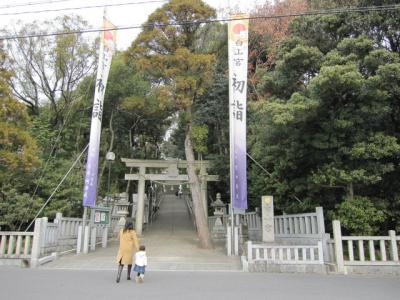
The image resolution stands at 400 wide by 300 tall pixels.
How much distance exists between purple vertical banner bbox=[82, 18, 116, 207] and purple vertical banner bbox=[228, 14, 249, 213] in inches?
176

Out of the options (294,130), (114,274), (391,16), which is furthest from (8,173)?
(391,16)

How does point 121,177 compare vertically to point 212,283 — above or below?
above

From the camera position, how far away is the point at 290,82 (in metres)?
11.4

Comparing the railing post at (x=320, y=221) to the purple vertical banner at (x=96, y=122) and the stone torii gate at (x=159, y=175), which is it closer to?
the purple vertical banner at (x=96, y=122)

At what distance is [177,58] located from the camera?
13.5 metres

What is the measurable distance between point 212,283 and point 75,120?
1540 cm

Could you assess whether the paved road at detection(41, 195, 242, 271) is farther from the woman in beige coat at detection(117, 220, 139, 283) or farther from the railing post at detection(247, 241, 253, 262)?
the woman in beige coat at detection(117, 220, 139, 283)

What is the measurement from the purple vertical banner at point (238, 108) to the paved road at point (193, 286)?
10.6 ft

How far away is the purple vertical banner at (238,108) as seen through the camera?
10977 millimetres

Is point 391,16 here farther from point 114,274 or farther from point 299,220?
point 114,274

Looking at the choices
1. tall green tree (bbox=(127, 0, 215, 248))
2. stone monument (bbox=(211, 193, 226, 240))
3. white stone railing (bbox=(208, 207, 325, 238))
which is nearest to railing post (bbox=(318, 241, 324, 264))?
white stone railing (bbox=(208, 207, 325, 238))

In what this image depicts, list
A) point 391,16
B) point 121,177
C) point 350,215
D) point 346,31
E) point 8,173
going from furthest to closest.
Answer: point 121,177 < point 8,173 < point 346,31 < point 391,16 < point 350,215

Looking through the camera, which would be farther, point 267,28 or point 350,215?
point 267,28

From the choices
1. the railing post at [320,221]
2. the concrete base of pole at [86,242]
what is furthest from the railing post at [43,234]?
the railing post at [320,221]
